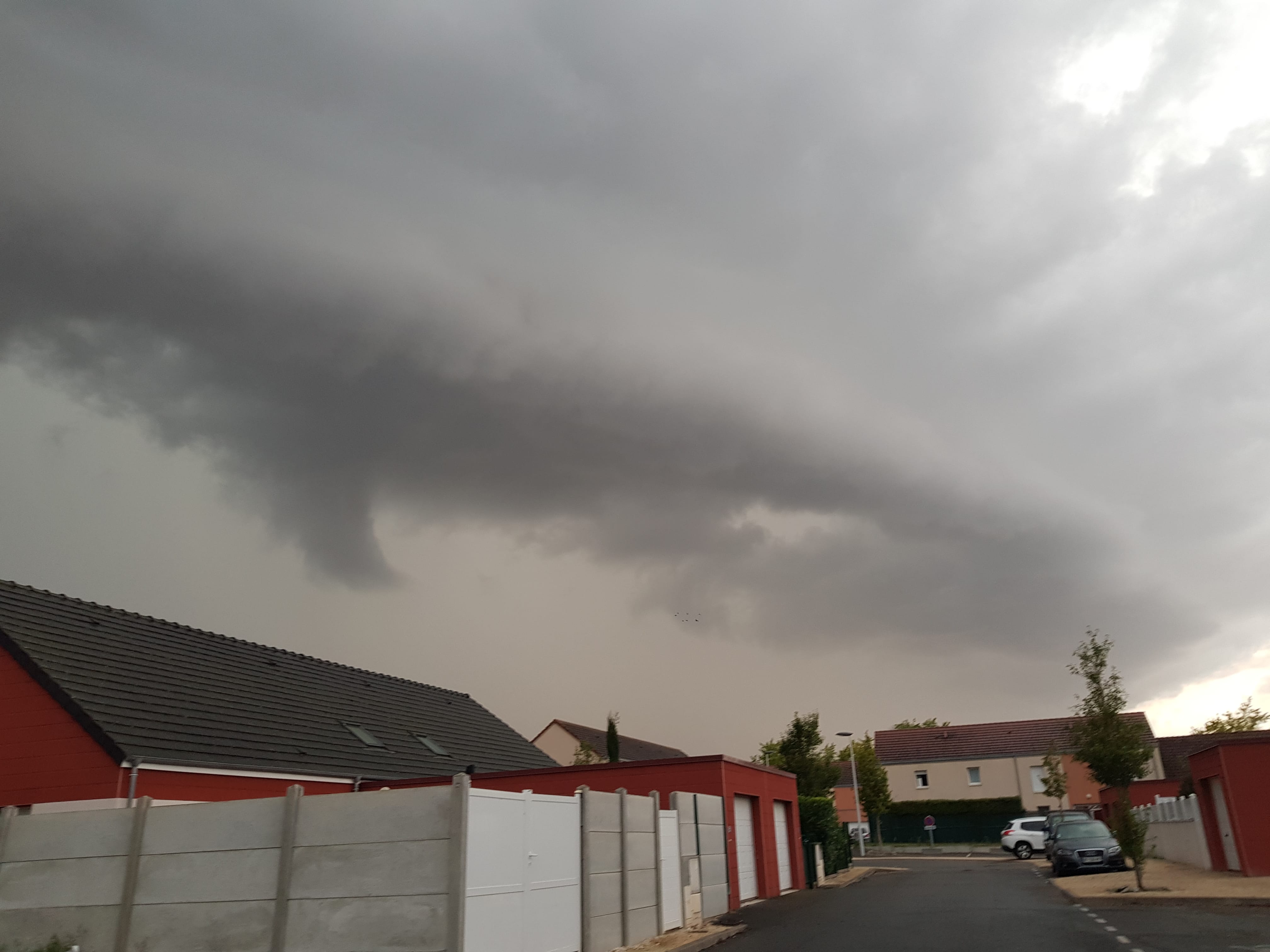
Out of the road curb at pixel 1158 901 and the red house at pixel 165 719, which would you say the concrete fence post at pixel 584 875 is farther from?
the road curb at pixel 1158 901

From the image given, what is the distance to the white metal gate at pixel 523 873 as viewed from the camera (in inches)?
436

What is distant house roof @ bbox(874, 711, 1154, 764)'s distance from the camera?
67.9 metres

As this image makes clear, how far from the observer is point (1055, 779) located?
55719 mm

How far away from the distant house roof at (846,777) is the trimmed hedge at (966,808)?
1544 centimetres

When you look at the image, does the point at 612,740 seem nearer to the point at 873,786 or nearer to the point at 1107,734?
the point at 1107,734

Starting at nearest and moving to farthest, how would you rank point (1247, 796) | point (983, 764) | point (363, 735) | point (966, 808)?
point (1247, 796)
point (363, 735)
point (966, 808)
point (983, 764)

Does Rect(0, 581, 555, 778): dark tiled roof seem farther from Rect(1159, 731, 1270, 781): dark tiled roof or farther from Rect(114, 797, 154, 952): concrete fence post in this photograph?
Rect(1159, 731, 1270, 781): dark tiled roof

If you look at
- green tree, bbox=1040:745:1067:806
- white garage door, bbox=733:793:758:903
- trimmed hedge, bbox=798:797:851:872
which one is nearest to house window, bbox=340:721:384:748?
white garage door, bbox=733:793:758:903

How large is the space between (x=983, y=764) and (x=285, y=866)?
65573 mm

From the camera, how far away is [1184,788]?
33781mm

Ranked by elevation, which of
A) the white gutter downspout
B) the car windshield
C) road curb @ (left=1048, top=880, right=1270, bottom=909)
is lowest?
road curb @ (left=1048, top=880, right=1270, bottom=909)

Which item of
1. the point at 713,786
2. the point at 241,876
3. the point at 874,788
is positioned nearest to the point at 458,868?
the point at 241,876

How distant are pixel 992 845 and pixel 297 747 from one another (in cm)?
5458

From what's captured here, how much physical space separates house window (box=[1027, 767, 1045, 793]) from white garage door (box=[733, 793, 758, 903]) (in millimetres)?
46886
